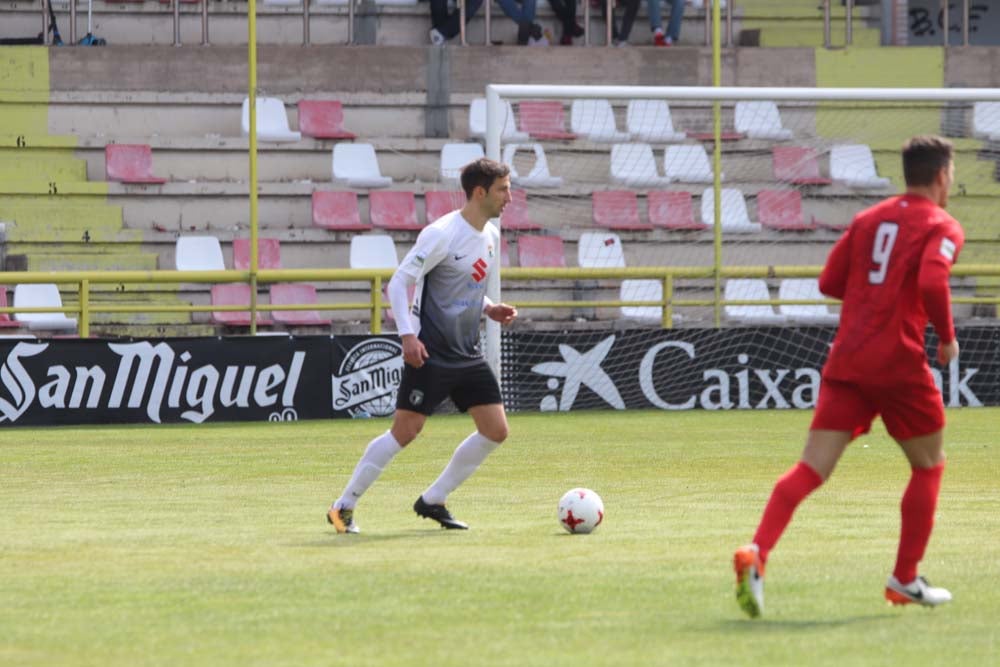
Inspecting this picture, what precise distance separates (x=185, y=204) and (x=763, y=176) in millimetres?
6914

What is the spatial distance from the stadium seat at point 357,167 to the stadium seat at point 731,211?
13.1 ft

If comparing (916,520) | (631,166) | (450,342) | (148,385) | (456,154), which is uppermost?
(456,154)

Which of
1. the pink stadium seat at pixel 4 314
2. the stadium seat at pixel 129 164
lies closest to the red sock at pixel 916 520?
the pink stadium seat at pixel 4 314

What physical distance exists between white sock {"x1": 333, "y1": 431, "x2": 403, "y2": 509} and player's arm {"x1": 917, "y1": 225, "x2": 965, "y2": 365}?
350cm

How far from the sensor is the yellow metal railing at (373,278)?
754 inches

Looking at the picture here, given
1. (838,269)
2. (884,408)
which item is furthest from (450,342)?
(884,408)

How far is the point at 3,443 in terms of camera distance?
16.3m

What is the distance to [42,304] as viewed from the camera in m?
21.0

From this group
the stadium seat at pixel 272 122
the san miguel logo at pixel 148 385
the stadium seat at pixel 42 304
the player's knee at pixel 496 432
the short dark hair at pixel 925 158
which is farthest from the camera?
the stadium seat at pixel 272 122

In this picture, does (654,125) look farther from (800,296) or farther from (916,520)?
(916,520)

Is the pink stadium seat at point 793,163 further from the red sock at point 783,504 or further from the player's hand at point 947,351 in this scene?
the red sock at point 783,504

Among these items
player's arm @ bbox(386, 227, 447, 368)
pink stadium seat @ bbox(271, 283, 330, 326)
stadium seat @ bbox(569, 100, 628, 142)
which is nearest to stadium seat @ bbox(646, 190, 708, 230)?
stadium seat @ bbox(569, 100, 628, 142)

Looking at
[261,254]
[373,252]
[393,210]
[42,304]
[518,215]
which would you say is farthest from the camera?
[393,210]

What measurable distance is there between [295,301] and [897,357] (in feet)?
51.5
